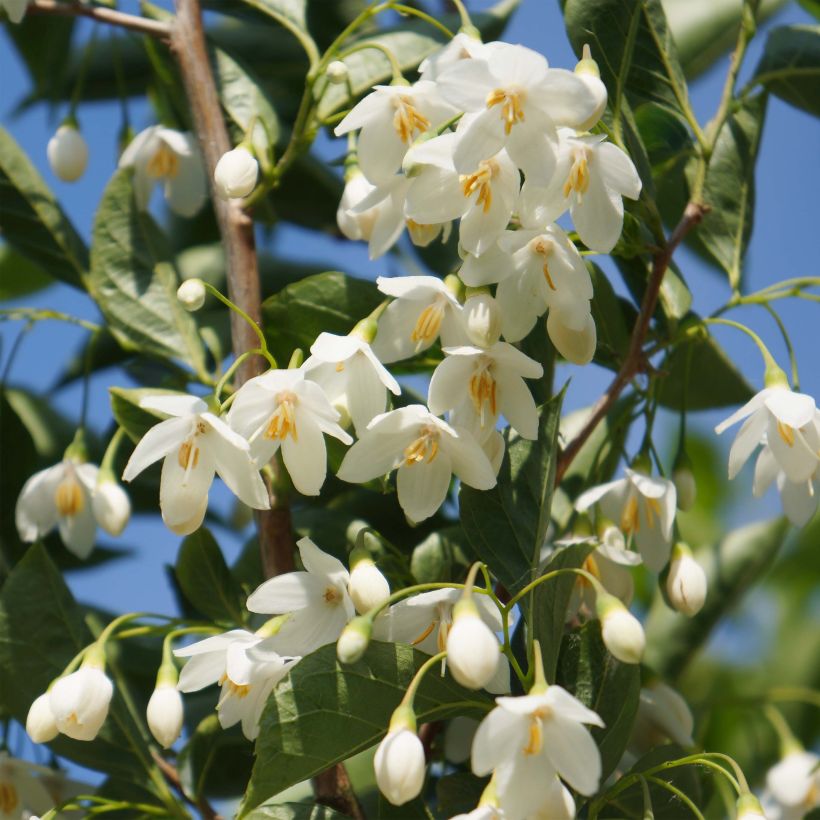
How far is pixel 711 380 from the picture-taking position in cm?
197

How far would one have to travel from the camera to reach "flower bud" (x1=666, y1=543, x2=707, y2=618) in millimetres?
1549

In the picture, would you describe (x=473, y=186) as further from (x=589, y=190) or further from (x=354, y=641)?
(x=354, y=641)

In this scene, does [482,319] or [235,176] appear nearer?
[482,319]

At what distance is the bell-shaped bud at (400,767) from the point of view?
107 centimetres

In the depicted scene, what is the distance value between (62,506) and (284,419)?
70cm

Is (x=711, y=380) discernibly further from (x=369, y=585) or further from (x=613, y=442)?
(x=369, y=585)

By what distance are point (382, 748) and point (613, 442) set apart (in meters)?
0.73

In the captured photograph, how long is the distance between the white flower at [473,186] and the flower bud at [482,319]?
54mm

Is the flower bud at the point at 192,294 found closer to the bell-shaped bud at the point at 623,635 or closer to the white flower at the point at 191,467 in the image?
the white flower at the point at 191,467

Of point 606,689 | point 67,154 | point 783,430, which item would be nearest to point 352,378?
point 606,689

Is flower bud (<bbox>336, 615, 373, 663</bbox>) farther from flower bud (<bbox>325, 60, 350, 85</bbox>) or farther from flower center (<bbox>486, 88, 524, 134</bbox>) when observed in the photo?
flower bud (<bbox>325, 60, 350, 85</bbox>)

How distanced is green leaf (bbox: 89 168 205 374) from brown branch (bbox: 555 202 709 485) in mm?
555

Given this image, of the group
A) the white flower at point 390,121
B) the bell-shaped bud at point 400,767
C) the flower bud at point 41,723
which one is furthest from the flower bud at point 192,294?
the bell-shaped bud at point 400,767

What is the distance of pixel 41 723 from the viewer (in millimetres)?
1347
